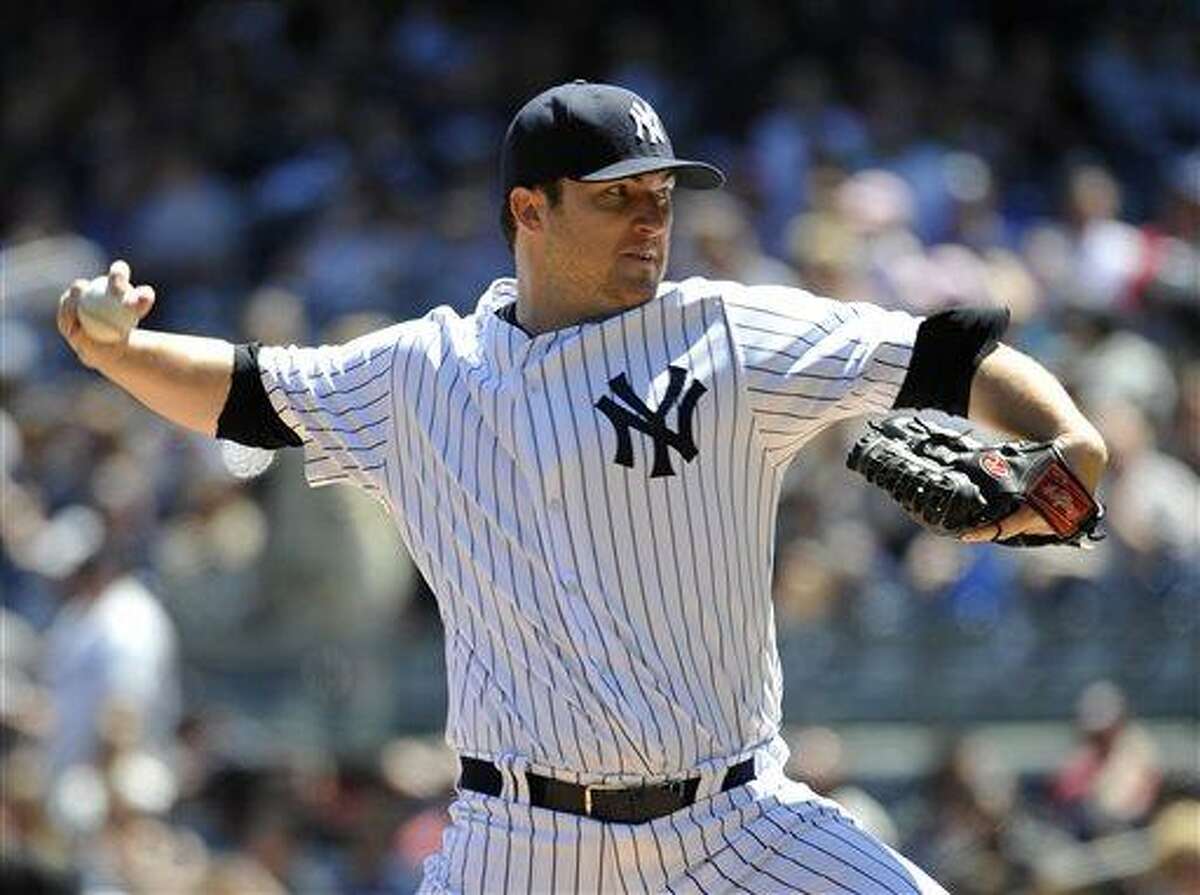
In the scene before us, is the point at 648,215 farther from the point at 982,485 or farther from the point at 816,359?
the point at 982,485

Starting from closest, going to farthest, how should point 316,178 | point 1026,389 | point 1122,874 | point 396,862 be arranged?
point 1026,389
point 1122,874
point 396,862
point 316,178

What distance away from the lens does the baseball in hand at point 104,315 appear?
16.1ft

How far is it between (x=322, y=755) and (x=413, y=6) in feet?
18.3

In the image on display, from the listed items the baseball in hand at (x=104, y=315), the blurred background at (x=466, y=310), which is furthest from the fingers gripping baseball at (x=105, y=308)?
the blurred background at (x=466, y=310)

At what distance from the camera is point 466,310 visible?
11570 mm

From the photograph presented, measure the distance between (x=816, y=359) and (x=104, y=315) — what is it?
3.74 feet

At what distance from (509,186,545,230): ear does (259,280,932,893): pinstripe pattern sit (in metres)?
0.20

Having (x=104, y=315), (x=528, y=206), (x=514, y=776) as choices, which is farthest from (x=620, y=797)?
(x=104, y=315)

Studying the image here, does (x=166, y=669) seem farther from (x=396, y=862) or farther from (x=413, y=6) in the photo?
(x=413, y=6)

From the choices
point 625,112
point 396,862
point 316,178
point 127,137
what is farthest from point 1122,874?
point 127,137

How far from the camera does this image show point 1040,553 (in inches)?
402

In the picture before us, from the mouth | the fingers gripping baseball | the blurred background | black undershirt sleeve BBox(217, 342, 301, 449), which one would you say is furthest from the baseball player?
the blurred background

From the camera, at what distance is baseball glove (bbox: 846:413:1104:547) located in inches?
176

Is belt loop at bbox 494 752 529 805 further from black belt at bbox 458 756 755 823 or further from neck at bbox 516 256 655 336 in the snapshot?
neck at bbox 516 256 655 336
